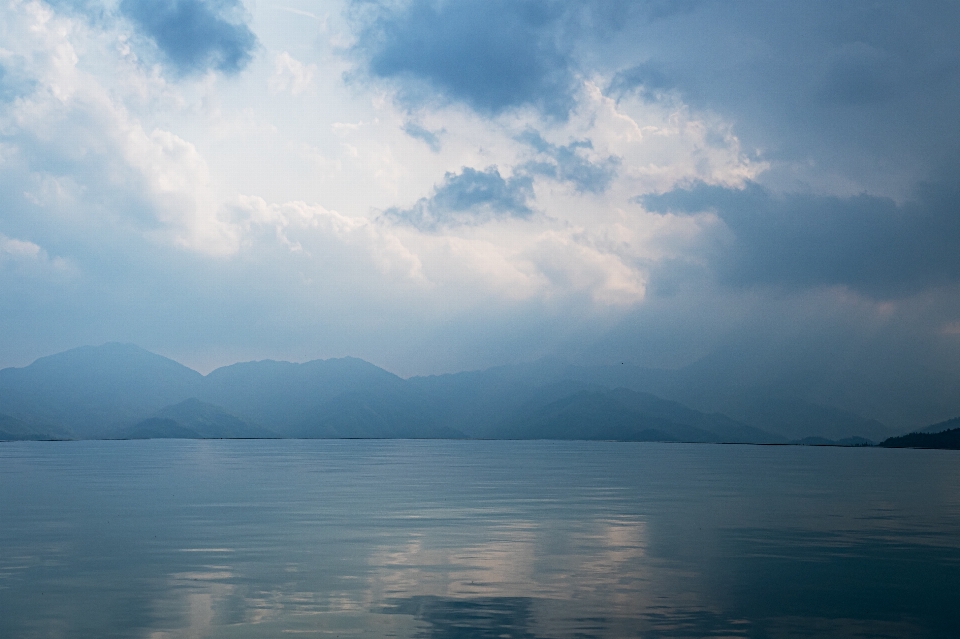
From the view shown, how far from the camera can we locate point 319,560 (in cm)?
3722

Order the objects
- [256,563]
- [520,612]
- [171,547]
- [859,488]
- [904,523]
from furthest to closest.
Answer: [859,488] < [904,523] < [171,547] < [256,563] < [520,612]

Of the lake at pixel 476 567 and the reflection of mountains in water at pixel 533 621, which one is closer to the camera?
the reflection of mountains in water at pixel 533 621

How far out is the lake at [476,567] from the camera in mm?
25516

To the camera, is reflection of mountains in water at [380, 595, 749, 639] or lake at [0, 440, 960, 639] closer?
reflection of mountains in water at [380, 595, 749, 639]

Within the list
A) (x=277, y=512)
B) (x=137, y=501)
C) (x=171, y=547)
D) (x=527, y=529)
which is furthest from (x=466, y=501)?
(x=171, y=547)

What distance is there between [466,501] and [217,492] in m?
25.4

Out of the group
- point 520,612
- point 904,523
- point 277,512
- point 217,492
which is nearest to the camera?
point 520,612

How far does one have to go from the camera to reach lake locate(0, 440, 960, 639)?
25516 mm

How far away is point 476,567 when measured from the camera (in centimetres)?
3528

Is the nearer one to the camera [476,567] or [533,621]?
[533,621]

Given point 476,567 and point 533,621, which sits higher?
point 476,567

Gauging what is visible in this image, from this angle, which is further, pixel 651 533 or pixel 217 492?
pixel 217 492

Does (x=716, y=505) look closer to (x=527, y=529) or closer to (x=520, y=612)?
(x=527, y=529)

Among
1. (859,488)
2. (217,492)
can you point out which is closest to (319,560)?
(217,492)
